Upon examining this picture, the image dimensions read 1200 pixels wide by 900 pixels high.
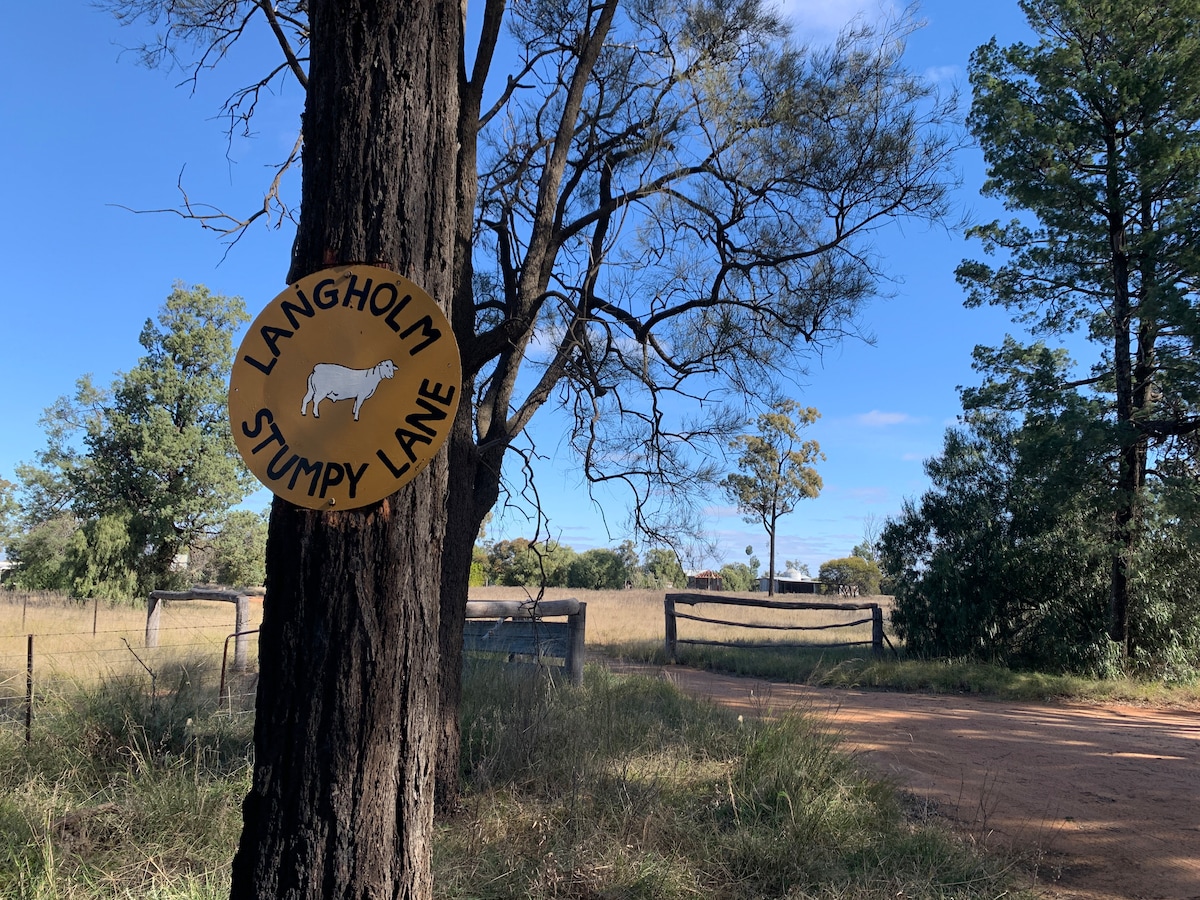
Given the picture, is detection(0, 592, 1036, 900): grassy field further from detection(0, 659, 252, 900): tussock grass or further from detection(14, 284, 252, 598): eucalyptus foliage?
detection(14, 284, 252, 598): eucalyptus foliage

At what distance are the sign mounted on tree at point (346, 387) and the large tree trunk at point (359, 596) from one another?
0.08 m

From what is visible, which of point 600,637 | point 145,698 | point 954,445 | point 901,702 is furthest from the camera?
point 600,637

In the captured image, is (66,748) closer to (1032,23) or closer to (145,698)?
(145,698)

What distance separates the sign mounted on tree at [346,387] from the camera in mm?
2193

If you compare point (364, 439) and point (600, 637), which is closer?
point (364, 439)

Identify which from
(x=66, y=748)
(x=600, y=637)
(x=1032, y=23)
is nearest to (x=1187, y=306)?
(x=1032, y=23)

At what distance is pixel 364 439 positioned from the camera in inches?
86.5

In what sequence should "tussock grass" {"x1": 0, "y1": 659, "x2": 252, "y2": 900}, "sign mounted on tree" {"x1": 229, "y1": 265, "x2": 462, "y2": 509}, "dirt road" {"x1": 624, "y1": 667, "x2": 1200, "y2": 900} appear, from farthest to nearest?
"dirt road" {"x1": 624, "y1": 667, "x2": 1200, "y2": 900}
"tussock grass" {"x1": 0, "y1": 659, "x2": 252, "y2": 900}
"sign mounted on tree" {"x1": 229, "y1": 265, "x2": 462, "y2": 509}

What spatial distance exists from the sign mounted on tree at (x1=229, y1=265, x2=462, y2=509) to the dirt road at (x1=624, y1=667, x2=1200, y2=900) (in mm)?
4157

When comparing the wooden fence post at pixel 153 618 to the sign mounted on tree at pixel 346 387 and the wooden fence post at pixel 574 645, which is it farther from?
the sign mounted on tree at pixel 346 387

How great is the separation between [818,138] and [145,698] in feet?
21.8

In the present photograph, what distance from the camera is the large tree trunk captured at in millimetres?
2053

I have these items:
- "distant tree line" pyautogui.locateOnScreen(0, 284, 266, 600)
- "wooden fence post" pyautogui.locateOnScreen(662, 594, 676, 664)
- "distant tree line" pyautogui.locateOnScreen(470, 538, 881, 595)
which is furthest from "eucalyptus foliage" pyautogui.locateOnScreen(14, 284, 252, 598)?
"wooden fence post" pyautogui.locateOnScreen(662, 594, 676, 664)

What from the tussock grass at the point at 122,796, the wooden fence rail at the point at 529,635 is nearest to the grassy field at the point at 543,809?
the tussock grass at the point at 122,796
